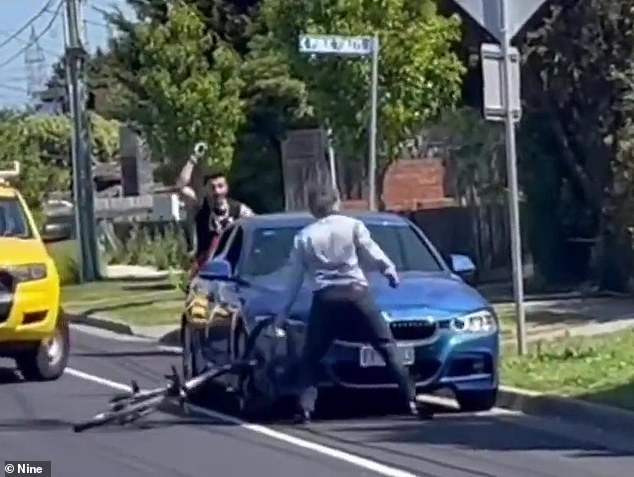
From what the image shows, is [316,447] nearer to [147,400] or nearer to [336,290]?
[336,290]

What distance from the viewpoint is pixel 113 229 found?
57312mm

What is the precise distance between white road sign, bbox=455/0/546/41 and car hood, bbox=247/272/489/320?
2.54m

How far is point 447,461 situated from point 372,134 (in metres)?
9.84

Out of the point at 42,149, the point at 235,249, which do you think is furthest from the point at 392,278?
the point at 42,149

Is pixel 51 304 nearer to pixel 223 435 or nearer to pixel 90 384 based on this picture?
pixel 90 384

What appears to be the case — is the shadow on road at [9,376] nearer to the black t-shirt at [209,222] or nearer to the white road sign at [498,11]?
the black t-shirt at [209,222]

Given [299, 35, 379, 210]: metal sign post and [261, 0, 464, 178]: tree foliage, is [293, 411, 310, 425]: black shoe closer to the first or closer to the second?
[299, 35, 379, 210]: metal sign post

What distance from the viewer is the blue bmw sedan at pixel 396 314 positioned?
15.8m

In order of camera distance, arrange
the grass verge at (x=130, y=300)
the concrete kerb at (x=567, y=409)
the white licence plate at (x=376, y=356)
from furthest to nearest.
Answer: the grass verge at (x=130, y=300), the white licence plate at (x=376, y=356), the concrete kerb at (x=567, y=409)

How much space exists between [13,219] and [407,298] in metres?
6.45

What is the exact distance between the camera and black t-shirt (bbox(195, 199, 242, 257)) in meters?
21.2

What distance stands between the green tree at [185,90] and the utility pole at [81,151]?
16.0 ft

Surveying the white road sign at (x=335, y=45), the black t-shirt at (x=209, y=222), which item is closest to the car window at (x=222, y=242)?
the black t-shirt at (x=209, y=222)

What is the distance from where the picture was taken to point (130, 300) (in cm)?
3531
